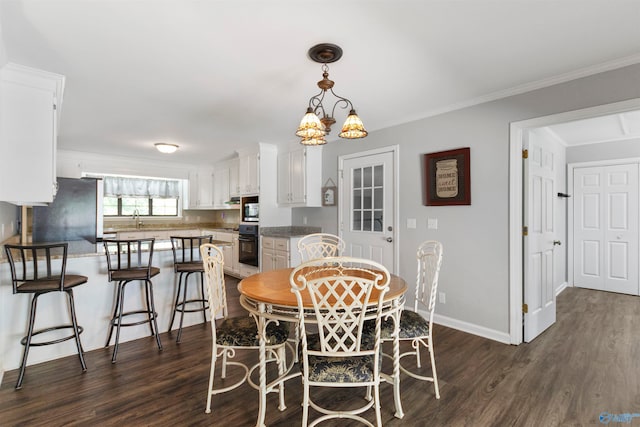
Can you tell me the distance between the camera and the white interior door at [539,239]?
2.94 metres

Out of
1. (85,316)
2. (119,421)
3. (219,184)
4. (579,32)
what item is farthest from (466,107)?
(219,184)

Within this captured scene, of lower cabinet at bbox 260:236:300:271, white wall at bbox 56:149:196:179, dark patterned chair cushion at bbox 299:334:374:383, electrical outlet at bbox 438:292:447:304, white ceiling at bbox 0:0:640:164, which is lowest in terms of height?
electrical outlet at bbox 438:292:447:304

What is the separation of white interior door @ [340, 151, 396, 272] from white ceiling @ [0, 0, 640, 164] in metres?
0.85

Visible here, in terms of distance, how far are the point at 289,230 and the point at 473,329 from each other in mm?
3147

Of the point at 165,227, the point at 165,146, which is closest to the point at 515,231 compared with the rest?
the point at 165,146

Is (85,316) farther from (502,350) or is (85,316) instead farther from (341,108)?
(502,350)

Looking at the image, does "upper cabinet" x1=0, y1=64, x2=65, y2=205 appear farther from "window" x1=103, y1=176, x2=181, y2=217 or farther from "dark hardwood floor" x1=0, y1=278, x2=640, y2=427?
"window" x1=103, y1=176, x2=181, y2=217

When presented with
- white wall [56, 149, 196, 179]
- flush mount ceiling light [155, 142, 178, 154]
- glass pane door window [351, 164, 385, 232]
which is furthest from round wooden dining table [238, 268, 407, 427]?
white wall [56, 149, 196, 179]

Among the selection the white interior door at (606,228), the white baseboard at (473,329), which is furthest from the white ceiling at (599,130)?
the white baseboard at (473,329)

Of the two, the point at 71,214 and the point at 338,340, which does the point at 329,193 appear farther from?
the point at 71,214

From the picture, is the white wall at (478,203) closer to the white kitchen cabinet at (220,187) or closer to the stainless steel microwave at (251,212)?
the stainless steel microwave at (251,212)

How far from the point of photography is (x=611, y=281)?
471 cm

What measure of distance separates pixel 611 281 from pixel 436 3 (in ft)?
17.3

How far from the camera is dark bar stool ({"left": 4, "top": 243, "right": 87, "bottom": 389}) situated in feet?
7.32
